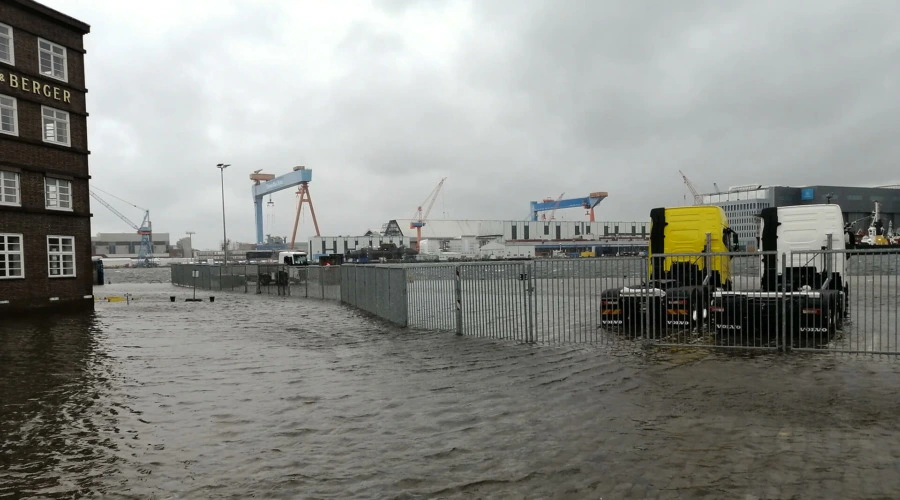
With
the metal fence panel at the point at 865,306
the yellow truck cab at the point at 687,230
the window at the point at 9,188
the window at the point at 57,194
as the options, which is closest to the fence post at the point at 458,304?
the yellow truck cab at the point at 687,230

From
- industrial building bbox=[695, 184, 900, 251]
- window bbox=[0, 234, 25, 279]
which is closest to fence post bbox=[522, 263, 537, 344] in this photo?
window bbox=[0, 234, 25, 279]

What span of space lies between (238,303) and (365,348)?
1839cm

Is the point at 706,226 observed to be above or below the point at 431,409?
above

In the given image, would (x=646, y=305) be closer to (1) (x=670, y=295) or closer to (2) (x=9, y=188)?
(1) (x=670, y=295)

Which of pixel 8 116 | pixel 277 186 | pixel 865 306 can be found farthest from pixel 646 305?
pixel 277 186

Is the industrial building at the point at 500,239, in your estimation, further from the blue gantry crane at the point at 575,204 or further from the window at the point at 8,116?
the window at the point at 8,116

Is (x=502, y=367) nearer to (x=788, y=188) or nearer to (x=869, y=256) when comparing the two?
(x=869, y=256)

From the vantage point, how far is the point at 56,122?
27156 millimetres

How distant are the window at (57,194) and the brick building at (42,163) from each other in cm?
4

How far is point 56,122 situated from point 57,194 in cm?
313

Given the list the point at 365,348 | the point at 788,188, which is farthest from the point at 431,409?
the point at 788,188

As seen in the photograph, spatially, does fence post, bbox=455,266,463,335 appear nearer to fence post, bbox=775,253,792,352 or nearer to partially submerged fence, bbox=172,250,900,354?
partially submerged fence, bbox=172,250,900,354

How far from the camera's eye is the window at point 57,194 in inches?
1054

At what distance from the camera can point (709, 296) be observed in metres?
12.4
